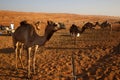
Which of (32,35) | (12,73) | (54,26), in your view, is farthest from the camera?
(12,73)

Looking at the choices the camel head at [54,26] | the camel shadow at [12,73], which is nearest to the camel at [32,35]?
the camel head at [54,26]

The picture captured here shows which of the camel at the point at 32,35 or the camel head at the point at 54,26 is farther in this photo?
the camel at the point at 32,35

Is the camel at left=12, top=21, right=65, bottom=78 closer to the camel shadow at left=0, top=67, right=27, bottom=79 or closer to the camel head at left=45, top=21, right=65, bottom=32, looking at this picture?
the camel head at left=45, top=21, right=65, bottom=32

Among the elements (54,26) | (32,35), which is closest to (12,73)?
(32,35)

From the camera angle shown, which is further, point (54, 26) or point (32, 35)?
point (32, 35)

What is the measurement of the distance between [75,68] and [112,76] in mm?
2509

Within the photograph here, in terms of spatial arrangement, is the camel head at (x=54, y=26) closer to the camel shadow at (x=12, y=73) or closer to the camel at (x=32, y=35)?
the camel at (x=32, y=35)

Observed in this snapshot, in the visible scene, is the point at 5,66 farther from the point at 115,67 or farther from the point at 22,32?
the point at 115,67

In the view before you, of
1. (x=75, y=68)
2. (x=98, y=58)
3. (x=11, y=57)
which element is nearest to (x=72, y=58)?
(x=98, y=58)

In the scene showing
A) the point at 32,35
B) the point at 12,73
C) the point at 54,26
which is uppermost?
the point at 54,26

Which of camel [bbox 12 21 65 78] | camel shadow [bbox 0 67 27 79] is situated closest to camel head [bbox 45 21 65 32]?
camel [bbox 12 21 65 78]

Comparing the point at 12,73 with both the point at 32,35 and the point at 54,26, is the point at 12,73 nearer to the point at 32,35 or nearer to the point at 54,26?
the point at 32,35

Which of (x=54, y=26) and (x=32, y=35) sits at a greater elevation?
(x=54, y=26)

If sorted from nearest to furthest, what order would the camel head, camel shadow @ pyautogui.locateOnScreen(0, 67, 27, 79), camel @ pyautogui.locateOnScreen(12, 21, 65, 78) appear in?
1. the camel head
2. camel @ pyautogui.locateOnScreen(12, 21, 65, 78)
3. camel shadow @ pyautogui.locateOnScreen(0, 67, 27, 79)
